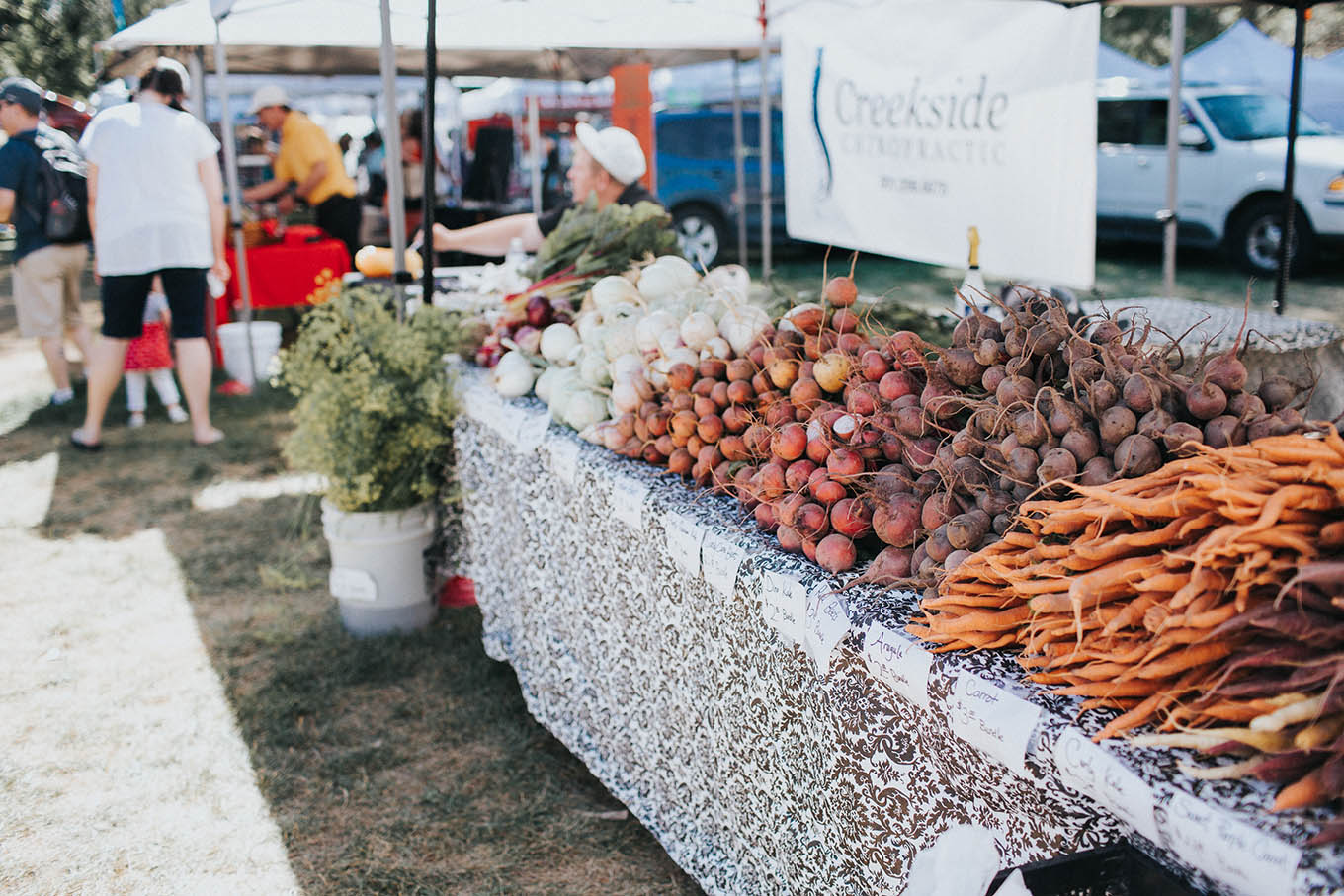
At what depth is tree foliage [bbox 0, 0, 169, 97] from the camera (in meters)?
17.2

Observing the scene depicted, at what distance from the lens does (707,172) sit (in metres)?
11.1

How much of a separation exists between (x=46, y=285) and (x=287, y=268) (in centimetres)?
173

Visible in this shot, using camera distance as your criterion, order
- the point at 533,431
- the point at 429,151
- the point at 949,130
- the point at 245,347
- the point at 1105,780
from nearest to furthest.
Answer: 1. the point at 1105,780
2. the point at 533,431
3. the point at 429,151
4. the point at 949,130
5. the point at 245,347

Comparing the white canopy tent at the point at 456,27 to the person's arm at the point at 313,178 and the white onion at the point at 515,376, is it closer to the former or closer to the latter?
the person's arm at the point at 313,178

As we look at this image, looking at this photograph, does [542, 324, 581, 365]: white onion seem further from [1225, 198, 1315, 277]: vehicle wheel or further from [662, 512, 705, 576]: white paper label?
[1225, 198, 1315, 277]: vehicle wheel

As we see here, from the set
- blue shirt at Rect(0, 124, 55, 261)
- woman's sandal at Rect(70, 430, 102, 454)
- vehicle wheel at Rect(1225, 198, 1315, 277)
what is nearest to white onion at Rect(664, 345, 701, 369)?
woman's sandal at Rect(70, 430, 102, 454)

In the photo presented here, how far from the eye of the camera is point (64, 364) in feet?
21.6

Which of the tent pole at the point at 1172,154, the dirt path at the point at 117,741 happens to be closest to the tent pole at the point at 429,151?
the dirt path at the point at 117,741

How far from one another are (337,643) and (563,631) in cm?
116

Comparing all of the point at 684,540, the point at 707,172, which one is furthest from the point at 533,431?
the point at 707,172

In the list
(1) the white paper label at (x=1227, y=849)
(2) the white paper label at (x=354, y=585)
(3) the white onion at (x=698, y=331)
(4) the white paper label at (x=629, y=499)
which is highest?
(3) the white onion at (x=698, y=331)

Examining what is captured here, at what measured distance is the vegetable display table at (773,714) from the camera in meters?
1.16

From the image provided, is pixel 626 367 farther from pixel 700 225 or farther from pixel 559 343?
pixel 700 225

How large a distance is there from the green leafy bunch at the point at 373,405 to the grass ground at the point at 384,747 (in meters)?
0.54
